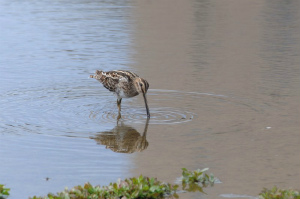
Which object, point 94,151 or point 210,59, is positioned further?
point 210,59

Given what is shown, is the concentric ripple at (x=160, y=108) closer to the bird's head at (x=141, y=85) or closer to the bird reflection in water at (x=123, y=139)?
the bird's head at (x=141, y=85)

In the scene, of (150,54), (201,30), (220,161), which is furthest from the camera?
(201,30)

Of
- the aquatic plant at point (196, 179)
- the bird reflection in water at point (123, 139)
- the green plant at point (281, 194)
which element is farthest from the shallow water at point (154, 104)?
the green plant at point (281, 194)

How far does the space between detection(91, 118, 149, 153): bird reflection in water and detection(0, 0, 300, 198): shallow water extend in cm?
2

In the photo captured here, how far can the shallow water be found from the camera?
9.13 m

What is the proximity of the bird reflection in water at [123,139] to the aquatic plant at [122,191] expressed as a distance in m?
2.45

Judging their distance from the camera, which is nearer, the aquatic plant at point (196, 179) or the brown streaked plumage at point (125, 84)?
the aquatic plant at point (196, 179)

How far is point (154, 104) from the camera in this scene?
13.4 m

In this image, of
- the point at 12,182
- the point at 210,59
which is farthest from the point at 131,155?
the point at 210,59

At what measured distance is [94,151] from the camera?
1002cm

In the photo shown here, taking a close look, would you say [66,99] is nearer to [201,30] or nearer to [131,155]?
[131,155]

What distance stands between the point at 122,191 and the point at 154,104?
5893mm

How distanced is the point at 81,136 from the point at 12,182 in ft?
8.18

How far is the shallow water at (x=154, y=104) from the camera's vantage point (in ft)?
30.0
